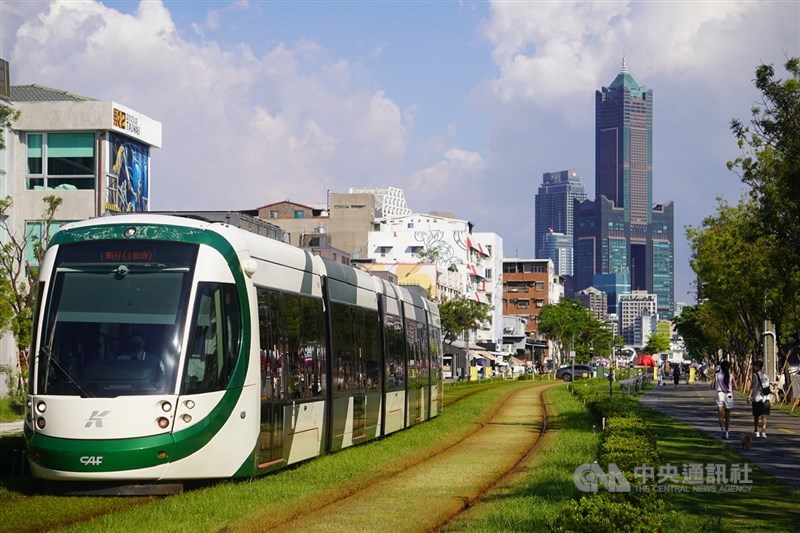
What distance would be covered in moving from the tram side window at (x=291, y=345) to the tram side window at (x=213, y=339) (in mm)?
851

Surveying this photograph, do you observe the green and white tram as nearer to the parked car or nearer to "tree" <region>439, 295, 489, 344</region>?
"tree" <region>439, 295, 489, 344</region>

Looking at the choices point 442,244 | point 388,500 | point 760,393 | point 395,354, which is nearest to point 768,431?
point 760,393

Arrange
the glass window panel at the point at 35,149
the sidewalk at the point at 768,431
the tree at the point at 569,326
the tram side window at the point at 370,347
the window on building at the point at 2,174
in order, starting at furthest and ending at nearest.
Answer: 1. the tree at the point at 569,326
2. the glass window panel at the point at 35,149
3. the window on building at the point at 2,174
4. the tram side window at the point at 370,347
5. the sidewalk at the point at 768,431

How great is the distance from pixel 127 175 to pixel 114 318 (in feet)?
145

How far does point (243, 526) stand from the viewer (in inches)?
489

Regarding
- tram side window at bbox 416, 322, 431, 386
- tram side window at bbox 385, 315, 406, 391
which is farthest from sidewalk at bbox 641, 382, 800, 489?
tram side window at bbox 385, 315, 406, 391

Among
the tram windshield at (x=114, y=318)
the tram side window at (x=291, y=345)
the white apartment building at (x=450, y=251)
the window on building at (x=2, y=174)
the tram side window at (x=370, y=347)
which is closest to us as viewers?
the tram windshield at (x=114, y=318)

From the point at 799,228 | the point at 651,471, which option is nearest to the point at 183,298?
the point at 651,471

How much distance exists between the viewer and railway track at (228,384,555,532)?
12891 millimetres

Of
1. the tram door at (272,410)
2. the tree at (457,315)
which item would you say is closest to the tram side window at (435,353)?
the tram door at (272,410)

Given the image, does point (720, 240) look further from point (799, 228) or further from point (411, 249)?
point (411, 249)

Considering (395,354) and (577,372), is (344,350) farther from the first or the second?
(577,372)

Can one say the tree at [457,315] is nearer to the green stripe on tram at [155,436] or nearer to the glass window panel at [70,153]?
the glass window panel at [70,153]

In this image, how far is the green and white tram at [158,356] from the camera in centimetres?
1480
